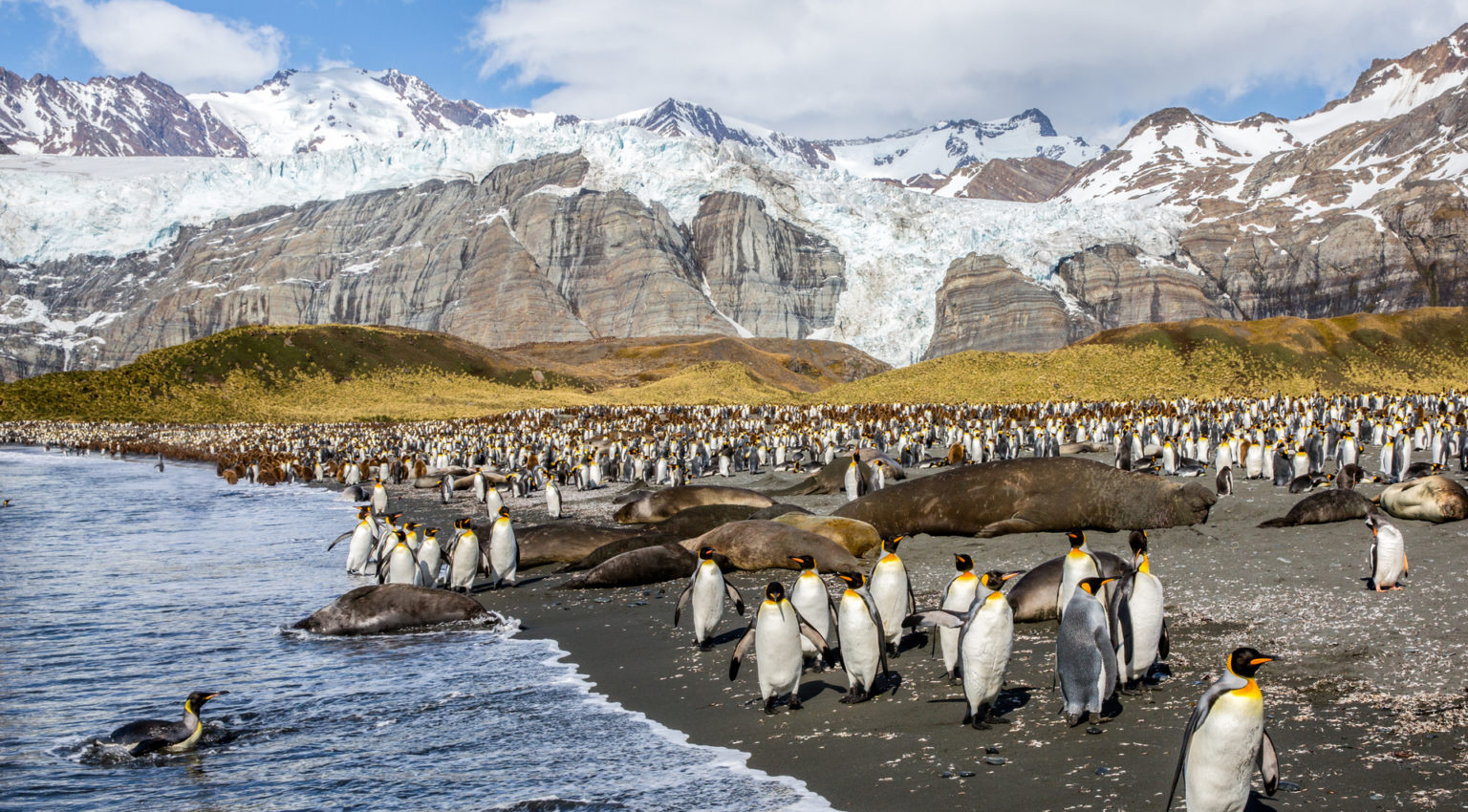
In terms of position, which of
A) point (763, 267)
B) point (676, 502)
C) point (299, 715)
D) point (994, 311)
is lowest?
point (299, 715)

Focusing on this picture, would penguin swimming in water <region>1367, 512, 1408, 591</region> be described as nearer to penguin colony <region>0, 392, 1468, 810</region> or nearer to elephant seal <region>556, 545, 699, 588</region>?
penguin colony <region>0, 392, 1468, 810</region>

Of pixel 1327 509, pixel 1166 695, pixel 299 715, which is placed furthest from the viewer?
pixel 1327 509

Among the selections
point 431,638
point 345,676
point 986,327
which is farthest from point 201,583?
point 986,327

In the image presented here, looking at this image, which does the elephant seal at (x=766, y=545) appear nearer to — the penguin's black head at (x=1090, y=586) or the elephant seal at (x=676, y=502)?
the elephant seal at (x=676, y=502)

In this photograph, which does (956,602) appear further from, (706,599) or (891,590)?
(706,599)

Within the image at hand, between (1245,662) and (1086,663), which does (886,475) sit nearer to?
(1086,663)

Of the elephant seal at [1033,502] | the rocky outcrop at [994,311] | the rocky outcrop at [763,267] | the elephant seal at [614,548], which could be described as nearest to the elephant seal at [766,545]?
the elephant seal at [614,548]

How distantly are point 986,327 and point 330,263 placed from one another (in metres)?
83.6

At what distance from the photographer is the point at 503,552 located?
40.1 feet

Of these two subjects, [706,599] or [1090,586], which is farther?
[706,599]

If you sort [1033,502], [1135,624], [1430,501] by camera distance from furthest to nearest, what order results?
1. [1033,502]
2. [1430,501]
3. [1135,624]

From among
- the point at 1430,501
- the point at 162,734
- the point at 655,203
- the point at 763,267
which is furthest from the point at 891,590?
the point at 655,203

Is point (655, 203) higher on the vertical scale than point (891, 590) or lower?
higher

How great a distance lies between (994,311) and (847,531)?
312ft
